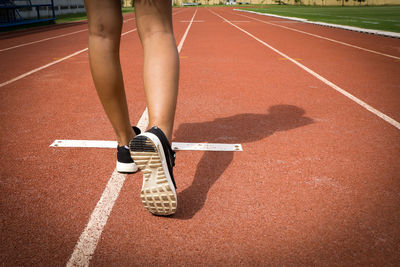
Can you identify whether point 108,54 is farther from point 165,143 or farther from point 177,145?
point 177,145

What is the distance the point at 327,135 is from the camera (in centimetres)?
268

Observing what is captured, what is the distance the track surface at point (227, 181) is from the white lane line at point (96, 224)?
0.11 ft

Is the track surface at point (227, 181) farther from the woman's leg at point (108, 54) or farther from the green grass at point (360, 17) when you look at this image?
the green grass at point (360, 17)

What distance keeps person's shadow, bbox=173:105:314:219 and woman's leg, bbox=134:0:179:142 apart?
1.40ft

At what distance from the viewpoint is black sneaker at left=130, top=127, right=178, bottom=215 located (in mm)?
1376

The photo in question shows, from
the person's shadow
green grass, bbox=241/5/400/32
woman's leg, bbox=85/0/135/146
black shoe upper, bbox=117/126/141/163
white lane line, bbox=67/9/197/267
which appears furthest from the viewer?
green grass, bbox=241/5/400/32

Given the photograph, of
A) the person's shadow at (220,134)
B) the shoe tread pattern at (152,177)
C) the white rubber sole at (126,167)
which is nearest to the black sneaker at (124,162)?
the white rubber sole at (126,167)

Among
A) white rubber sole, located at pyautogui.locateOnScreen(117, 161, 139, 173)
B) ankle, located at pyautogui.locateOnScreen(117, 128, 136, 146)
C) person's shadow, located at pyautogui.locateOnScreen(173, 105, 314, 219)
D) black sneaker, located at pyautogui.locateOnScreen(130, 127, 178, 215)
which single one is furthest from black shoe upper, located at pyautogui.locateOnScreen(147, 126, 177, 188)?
white rubber sole, located at pyautogui.locateOnScreen(117, 161, 139, 173)

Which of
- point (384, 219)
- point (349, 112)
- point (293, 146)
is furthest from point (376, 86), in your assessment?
point (384, 219)

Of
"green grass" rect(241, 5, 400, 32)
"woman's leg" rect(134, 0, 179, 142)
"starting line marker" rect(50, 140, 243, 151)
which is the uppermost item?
"green grass" rect(241, 5, 400, 32)

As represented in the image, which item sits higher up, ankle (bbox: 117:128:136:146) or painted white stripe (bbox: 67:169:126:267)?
A: ankle (bbox: 117:128:136:146)

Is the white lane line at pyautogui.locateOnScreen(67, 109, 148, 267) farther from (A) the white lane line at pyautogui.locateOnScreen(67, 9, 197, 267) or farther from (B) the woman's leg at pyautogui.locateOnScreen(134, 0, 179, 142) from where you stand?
(B) the woman's leg at pyautogui.locateOnScreen(134, 0, 179, 142)

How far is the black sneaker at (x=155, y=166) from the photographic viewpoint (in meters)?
1.38

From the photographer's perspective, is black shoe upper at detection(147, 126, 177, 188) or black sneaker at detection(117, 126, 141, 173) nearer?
black shoe upper at detection(147, 126, 177, 188)
